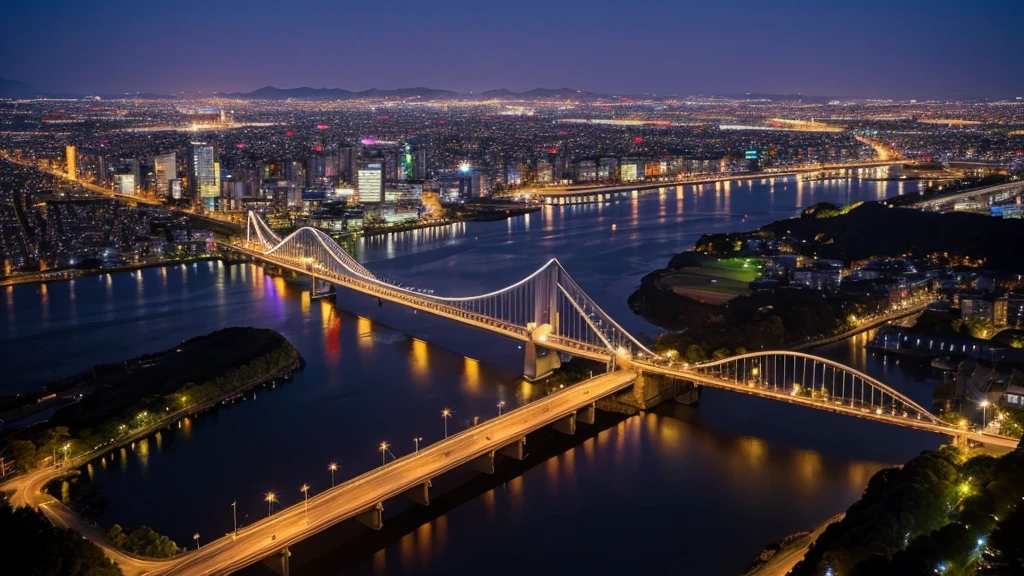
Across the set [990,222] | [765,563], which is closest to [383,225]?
[990,222]

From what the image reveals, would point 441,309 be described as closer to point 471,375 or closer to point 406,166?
point 471,375

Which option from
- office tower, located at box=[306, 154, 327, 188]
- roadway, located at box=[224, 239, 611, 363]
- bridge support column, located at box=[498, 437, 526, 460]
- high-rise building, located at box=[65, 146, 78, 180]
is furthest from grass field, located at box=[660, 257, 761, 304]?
high-rise building, located at box=[65, 146, 78, 180]

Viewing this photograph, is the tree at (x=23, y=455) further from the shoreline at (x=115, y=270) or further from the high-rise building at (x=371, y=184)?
the high-rise building at (x=371, y=184)

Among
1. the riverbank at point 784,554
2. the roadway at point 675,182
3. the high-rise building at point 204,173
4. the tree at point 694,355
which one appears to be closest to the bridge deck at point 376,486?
the tree at point 694,355

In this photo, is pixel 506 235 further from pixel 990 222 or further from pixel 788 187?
pixel 788 187

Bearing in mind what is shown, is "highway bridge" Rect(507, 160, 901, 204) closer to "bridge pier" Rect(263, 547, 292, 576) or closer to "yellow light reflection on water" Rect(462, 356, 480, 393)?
"yellow light reflection on water" Rect(462, 356, 480, 393)

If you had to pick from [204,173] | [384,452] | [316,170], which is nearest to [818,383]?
[384,452]
